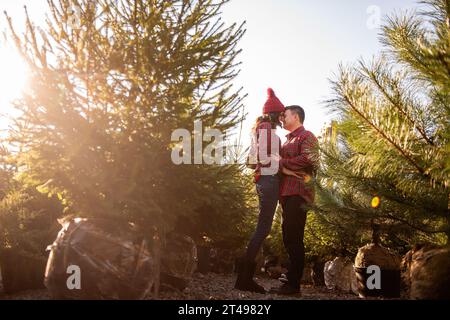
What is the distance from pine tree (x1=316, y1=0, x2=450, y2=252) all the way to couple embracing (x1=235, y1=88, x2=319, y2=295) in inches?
8.3

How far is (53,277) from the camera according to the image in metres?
3.08

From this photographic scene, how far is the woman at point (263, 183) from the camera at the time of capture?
4.24 metres

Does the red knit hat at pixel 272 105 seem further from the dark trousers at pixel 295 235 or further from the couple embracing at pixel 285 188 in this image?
the dark trousers at pixel 295 235

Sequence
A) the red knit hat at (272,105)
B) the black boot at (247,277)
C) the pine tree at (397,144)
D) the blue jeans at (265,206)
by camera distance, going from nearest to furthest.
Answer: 1. the pine tree at (397,144)
2. the blue jeans at (265,206)
3. the black boot at (247,277)
4. the red knit hat at (272,105)

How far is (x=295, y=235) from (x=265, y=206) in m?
0.46

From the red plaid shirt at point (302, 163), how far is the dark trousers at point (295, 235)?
10cm

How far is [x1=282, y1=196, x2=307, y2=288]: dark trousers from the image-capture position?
4141 millimetres

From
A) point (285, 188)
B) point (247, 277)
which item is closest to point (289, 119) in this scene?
point (285, 188)


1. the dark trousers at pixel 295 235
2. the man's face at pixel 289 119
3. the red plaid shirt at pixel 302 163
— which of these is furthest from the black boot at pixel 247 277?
the man's face at pixel 289 119

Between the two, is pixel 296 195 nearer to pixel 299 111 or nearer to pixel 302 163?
pixel 302 163

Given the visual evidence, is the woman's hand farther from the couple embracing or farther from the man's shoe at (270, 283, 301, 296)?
the man's shoe at (270, 283, 301, 296)

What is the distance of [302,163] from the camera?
4.25 m

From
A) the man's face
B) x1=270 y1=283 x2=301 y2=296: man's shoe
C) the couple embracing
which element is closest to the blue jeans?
the couple embracing
